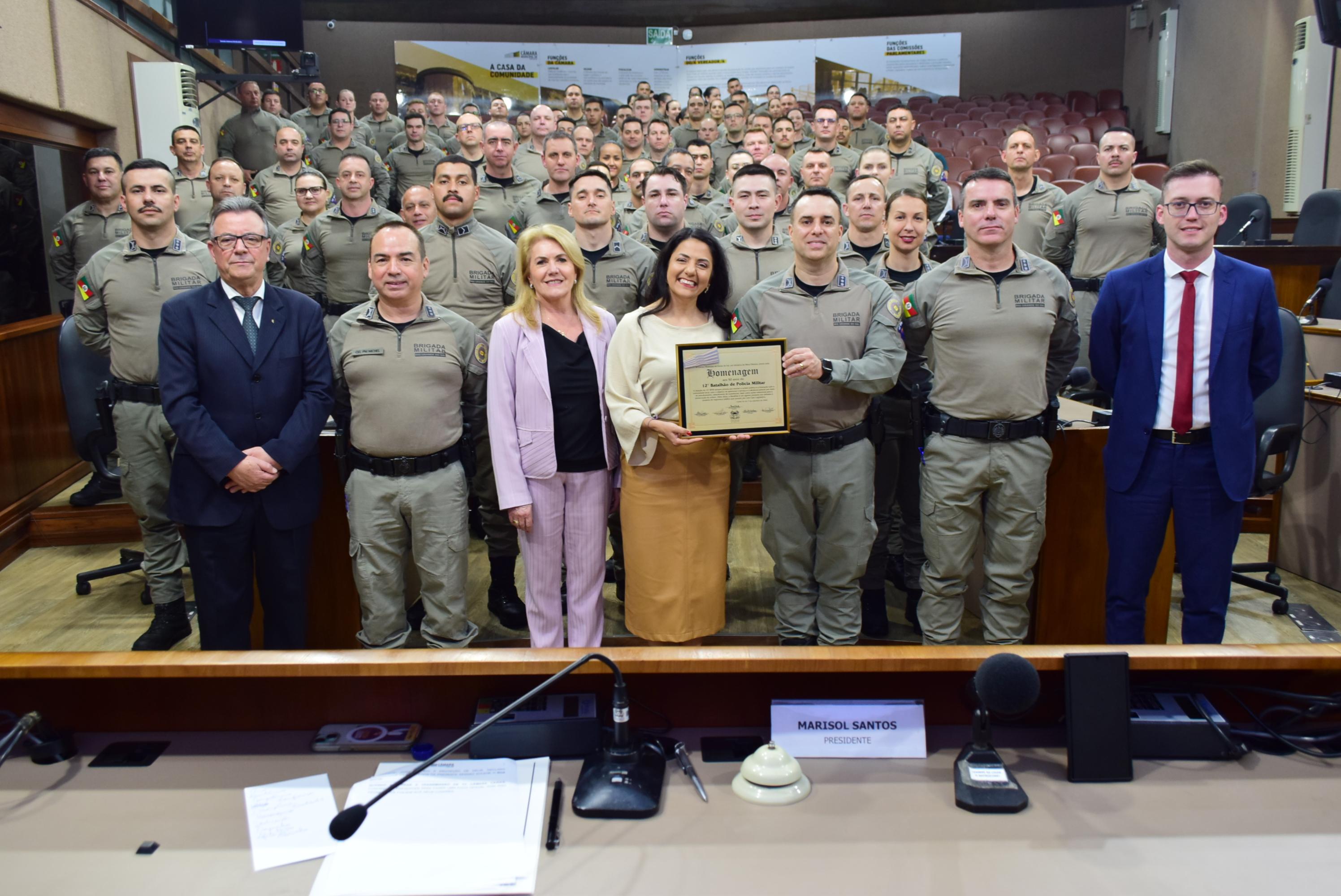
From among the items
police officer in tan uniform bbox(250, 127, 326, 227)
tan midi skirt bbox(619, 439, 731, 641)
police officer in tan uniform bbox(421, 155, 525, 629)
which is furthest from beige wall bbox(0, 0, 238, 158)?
tan midi skirt bbox(619, 439, 731, 641)

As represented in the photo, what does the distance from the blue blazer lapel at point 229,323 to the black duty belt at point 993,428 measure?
1947 millimetres

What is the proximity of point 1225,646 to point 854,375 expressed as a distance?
132cm

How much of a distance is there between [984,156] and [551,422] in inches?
365

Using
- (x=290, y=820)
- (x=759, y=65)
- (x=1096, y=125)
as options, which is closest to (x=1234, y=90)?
(x=1096, y=125)

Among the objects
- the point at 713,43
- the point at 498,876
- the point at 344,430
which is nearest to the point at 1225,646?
the point at 498,876

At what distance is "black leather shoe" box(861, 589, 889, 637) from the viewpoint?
130 inches

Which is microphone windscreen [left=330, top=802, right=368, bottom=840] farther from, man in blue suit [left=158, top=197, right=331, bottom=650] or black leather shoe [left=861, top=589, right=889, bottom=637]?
black leather shoe [left=861, top=589, right=889, bottom=637]

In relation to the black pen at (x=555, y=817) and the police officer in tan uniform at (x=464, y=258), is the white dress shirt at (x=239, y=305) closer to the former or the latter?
the police officer in tan uniform at (x=464, y=258)

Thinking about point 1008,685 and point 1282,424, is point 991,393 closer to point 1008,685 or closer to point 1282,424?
point 1282,424

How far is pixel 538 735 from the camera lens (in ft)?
4.53

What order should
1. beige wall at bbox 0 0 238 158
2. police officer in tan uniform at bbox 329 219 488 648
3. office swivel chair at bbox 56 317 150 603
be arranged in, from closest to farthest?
1. police officer in tan uniform at bbox 329 219 488 648
2. office swivel chair at bbox 56 317 150 603
3. beige wall at bbox 0 0 238 158

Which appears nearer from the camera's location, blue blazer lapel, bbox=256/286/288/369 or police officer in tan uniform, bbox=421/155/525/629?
blue blazer lapel, bbox=256/286/288/369

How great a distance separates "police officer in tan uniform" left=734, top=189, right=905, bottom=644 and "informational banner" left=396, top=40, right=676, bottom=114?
10701 millimetres

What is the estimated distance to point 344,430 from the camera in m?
2.81
